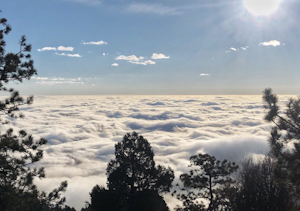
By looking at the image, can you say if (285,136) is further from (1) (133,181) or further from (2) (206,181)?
(1) (133,181)

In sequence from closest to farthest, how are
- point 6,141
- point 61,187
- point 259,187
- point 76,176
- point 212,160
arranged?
1. point 6,141
2. point 259,187
3. point 212,160
4. point 61,187
5. point 76,176

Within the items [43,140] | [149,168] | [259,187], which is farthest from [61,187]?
[259,187]

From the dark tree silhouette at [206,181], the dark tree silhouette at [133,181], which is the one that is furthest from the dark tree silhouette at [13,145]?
the dark tree silhouette at [206,181]

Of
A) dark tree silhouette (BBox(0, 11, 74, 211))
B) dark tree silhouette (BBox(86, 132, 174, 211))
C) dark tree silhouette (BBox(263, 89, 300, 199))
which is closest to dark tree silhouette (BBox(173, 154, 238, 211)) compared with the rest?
dark tree silhouette (BBox(86, 132, 174, 211))

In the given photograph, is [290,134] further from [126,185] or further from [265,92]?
[126,185]

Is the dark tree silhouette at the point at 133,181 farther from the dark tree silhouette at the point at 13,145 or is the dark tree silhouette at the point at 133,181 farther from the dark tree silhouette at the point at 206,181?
the dark tree silhouette at the point at 13,145
